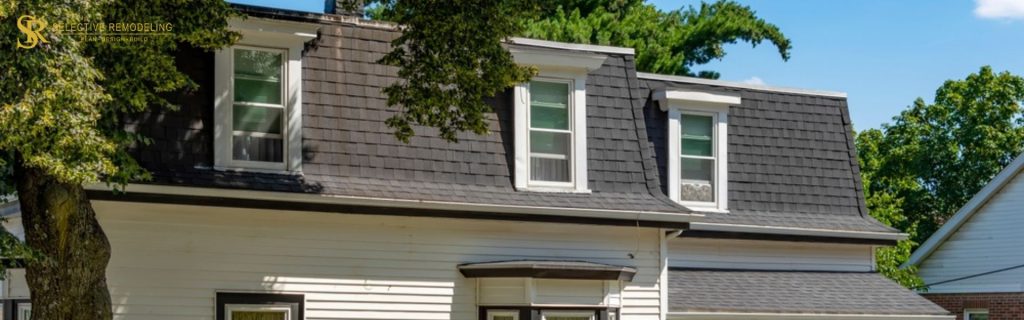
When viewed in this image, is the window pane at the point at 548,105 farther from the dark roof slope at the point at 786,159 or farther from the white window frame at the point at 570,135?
the dark roof slope at the point at 786,159

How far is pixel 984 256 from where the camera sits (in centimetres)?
3188

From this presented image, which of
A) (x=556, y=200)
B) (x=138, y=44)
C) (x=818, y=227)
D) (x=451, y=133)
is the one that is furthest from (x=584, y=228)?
(x=138, y=44)

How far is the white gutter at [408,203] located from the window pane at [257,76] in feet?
4.94

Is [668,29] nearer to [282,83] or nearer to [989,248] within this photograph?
[989,248]

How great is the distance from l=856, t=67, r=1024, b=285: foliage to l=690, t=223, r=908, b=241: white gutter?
72.4 ft

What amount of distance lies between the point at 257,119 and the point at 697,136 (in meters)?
7.10

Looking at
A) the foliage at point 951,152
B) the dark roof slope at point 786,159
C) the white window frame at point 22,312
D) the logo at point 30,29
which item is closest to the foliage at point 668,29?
the foliage at point 951,152

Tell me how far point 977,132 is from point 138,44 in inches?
1397

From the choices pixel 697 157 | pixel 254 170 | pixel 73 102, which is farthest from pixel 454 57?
pixel 697 157

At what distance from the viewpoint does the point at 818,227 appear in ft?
74.3

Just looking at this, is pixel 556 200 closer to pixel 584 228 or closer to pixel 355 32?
pixel 584 228

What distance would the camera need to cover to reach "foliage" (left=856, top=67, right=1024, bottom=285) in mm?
45156

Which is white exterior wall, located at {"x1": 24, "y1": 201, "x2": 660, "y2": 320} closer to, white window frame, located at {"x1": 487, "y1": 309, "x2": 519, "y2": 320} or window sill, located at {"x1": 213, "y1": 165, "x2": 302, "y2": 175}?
white window frame, located at {"x1": 487, "y1": 309, "x2": 519, "y2": 320}

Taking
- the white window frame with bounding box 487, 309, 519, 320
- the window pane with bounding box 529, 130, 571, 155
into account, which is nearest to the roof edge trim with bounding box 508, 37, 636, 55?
the window pane with bounding box 529, 130, 571, 155
